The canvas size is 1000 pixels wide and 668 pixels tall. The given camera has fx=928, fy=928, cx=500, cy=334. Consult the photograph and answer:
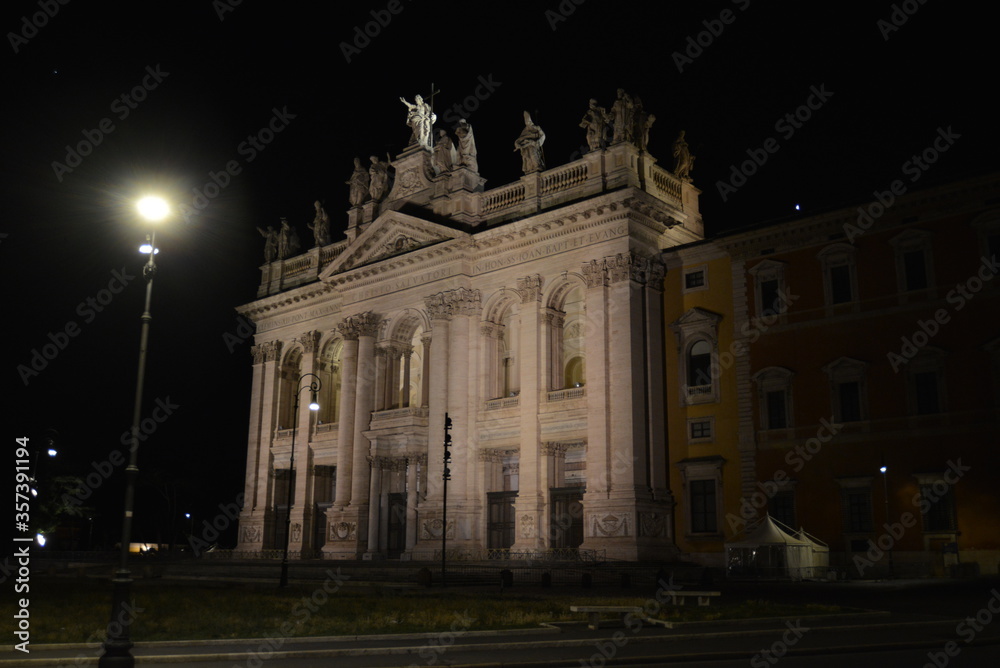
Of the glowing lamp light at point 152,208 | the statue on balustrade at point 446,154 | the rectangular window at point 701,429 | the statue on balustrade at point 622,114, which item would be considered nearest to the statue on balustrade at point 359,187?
the statue on balustrade at point 446,154

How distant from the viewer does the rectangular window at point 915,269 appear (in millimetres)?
33844

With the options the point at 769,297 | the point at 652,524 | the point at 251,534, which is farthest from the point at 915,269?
the point at 251,534

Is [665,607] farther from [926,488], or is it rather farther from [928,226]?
[928,226]

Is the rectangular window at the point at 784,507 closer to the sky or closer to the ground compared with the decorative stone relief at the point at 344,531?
closer to the sky

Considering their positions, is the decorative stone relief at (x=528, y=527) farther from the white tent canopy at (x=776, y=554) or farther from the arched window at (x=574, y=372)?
the arched window at (x=574, y=372)

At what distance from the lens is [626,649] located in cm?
1545

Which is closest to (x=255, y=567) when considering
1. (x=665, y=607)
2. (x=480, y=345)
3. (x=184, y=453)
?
→ (x=480, y=345)

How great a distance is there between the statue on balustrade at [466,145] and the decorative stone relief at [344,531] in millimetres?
18735

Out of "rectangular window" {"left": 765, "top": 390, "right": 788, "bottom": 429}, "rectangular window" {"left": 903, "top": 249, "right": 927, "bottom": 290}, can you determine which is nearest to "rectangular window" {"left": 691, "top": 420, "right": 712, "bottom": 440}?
"rectangular window" {"left": 765, "top": 390, "right": 788, "bottom": 429}

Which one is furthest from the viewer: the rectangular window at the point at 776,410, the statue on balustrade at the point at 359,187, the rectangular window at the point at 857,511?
the statue on balustrade at the point at 359,187

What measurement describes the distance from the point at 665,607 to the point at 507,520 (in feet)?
70.3

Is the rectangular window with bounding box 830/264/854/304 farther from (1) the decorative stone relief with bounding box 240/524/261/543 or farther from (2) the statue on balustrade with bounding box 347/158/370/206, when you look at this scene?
(1) the decorative stone relief with bounding box 240/524/261/543

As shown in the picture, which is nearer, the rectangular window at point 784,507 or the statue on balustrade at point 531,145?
the rectangular window at point 784,507

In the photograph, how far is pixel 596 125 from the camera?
1630 inches
